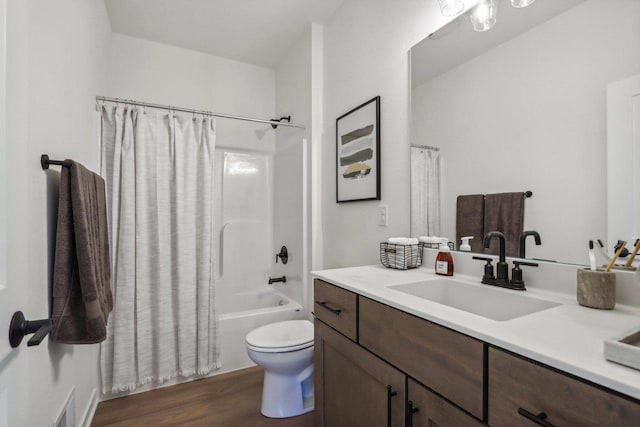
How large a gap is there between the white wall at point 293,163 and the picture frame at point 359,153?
0.40 metres

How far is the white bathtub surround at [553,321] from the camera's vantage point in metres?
0.53

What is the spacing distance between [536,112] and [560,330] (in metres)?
0.76

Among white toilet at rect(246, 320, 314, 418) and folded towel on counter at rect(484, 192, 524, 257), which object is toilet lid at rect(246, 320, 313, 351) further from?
folded towel on counter at rect(484, 192, 524, 257)

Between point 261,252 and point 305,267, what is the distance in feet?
2.46

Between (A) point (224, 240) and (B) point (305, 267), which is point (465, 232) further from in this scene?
(A) point (224, 240)

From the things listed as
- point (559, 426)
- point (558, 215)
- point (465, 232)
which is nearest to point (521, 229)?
point (558, 215)

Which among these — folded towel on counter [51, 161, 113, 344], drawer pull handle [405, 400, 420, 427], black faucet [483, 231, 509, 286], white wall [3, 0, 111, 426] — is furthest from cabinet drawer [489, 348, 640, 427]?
folded towel on counter [51, 161, 113, 344]

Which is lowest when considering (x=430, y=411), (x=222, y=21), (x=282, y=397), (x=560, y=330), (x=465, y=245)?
(x=282, y=397)

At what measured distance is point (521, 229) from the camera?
112 centimetres

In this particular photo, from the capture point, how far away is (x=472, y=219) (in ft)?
4.28

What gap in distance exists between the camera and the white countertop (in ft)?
1.67

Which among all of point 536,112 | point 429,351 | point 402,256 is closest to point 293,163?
point 402,256

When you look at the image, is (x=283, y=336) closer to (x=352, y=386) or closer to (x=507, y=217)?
(x=352, y=386)

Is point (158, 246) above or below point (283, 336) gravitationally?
above
